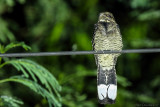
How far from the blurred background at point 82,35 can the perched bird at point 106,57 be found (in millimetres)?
1108

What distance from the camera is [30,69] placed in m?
3.23

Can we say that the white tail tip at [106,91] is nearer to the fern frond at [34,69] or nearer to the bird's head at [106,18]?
the fern frond at [34,69]

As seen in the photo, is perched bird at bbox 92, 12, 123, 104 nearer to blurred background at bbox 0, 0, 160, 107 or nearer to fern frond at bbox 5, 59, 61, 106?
fern frond at bbox 5, 59, 61, 106

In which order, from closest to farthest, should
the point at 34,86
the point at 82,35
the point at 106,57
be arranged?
1. the point at 34,86
2. the point at 106,57
3. the point at 82,35

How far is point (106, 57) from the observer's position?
369 cm

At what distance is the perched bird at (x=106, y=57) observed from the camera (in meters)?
3.50

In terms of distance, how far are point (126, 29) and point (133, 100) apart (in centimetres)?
106

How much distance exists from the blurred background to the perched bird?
1.11 m

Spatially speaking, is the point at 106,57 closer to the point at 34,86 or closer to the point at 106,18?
the point at 106,18

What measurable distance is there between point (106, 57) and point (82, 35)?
1533 mm

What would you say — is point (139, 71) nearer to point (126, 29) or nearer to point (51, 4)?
point (126, 29)

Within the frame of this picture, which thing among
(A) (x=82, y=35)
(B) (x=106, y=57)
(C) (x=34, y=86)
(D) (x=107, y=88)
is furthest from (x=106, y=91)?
(A) (x=82, y=35)

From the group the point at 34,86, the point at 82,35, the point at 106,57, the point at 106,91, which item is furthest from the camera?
the point at 82,35

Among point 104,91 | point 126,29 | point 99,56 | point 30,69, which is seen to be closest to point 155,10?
point 126,29
